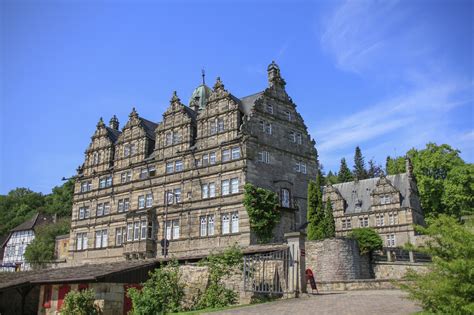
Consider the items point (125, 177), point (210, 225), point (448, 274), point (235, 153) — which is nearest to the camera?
point (448, 274)

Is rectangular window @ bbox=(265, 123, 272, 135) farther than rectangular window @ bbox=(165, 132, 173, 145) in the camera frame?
No

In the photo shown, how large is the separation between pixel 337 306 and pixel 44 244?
2180 inches

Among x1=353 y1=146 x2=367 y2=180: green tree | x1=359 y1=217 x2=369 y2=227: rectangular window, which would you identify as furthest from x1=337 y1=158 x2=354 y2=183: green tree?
x1=359 y1=217 x2=369 y2=227: rectangular window

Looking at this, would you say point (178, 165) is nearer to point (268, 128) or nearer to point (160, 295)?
point (268, 128)

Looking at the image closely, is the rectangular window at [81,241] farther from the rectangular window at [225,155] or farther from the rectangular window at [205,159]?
the rectangular window at [225,155]

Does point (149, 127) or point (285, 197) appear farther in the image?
point (149, 127)

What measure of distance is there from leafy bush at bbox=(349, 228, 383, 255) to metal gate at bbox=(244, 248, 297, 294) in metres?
11.3

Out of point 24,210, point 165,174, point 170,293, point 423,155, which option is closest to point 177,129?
point 165,174

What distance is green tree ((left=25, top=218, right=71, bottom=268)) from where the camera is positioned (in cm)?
6297

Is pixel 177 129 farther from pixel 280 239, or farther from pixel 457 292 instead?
pixel 457 292

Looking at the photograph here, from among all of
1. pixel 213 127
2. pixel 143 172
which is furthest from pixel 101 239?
pixel 213 127

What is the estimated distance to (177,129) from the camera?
149 ft

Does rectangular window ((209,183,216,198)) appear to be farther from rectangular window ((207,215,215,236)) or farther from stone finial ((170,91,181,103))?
stone finial ((170,91,181,103))

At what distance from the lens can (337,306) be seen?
17.6 meters
